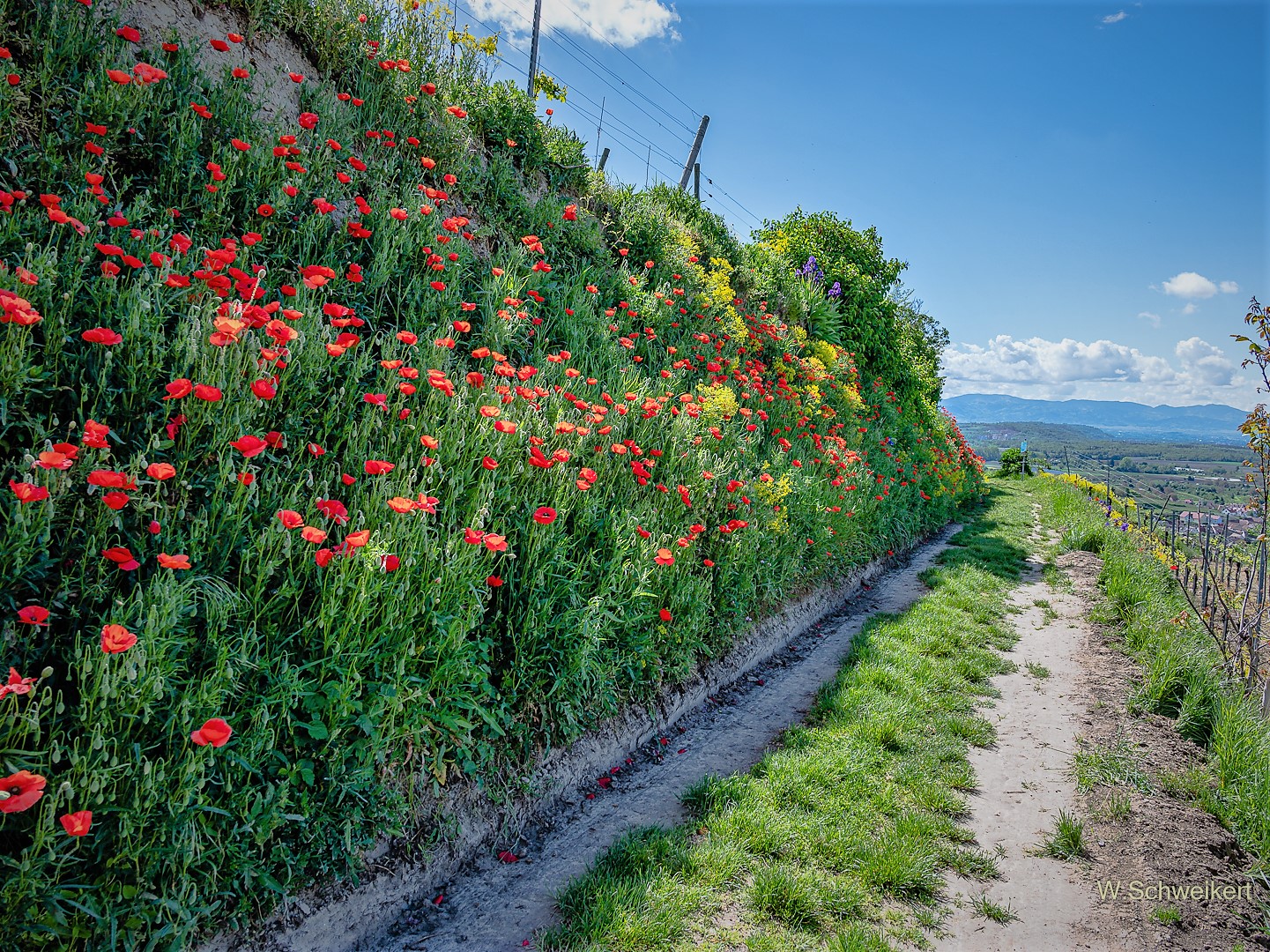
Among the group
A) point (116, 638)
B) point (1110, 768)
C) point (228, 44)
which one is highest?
point (228, 44)

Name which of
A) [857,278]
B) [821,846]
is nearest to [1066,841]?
[821,846]

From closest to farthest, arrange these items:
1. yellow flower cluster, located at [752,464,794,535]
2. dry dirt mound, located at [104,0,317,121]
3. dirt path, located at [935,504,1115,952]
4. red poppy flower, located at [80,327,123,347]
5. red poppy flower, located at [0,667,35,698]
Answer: red poppy flower, located at [0,667,35,698], red poppy flower, located at [80,327,123,347], dirt path, located at [935,504,1115,952], dry dirt mound, located at [104,0,317,121], yellow flower cluster, located at [752,464,794,535]

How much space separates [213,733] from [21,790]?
38 centimetres

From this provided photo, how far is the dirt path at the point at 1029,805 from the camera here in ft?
8.56

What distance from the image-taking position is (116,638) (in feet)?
5.23

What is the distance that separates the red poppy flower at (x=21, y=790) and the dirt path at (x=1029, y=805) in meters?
3.01

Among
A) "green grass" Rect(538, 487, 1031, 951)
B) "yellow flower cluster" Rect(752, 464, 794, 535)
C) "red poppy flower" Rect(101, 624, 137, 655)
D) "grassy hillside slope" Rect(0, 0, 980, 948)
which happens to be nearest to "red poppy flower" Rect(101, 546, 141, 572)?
"grassy hillside slope" Rect(0, 0, 980, 948)

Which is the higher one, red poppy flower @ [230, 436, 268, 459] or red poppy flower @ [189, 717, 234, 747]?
red poppy flower @ [230, 436, 268, 459]

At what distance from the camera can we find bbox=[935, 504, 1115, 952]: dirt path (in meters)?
2.61

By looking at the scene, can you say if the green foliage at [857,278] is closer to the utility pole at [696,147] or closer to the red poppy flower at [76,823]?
the utility pole at [696,147]

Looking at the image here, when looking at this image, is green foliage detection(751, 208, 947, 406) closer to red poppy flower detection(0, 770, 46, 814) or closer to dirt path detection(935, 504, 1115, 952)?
dirt path detection(935, 504, 1115, 952)

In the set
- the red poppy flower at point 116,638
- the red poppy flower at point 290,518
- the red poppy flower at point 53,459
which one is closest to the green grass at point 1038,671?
the red poppy flower at point 290,518

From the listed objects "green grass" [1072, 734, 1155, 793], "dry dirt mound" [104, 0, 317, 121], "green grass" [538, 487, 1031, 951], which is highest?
"dry dirt mound" [104, 0, 317, 121]

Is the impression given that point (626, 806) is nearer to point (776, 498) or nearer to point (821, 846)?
point (821, 846)
